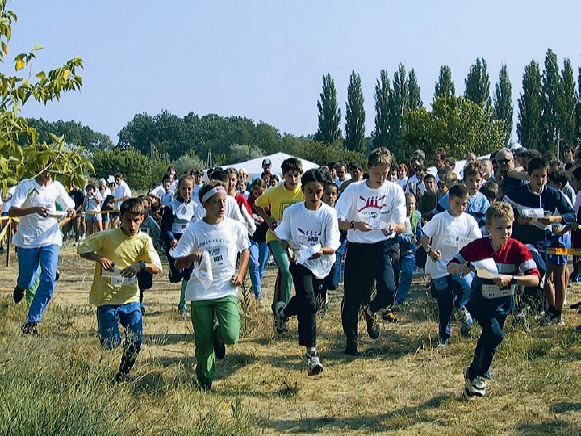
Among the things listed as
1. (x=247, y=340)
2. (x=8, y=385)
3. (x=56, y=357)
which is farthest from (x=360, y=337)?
(x=8, y=385)

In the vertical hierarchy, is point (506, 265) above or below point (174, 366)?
above

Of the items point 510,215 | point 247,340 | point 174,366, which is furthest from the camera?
point 247,340

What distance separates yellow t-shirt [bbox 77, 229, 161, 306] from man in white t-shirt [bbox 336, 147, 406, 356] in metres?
2.06

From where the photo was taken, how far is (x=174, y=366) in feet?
23.7

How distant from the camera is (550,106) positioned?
55.6m

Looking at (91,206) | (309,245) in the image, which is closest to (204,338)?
(309,245)

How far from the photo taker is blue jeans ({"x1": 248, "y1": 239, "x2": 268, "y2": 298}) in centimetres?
1047

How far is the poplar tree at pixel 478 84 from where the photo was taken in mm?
63125

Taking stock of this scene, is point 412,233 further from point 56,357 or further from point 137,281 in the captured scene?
point 56,357

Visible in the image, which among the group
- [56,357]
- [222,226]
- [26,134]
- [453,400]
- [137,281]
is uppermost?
[26,134]

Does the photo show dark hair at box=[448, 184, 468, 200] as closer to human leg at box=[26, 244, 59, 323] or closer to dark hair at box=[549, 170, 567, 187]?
dark hair at box=[549, 170, 567, 187]

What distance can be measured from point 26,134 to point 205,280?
2.05 metres

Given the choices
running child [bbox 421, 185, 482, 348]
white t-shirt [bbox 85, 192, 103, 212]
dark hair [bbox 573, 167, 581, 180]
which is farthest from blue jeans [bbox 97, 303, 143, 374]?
white t-shirt [bbox 85, 192, 103, 212]

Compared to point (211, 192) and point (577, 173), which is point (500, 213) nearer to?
point (211, 192)
